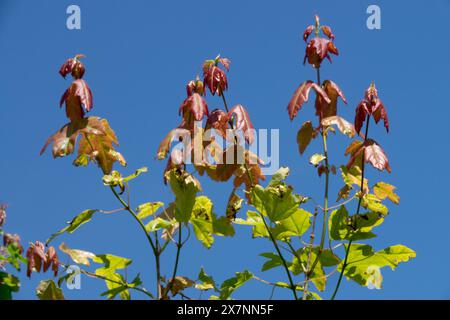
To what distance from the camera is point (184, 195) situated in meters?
2.22

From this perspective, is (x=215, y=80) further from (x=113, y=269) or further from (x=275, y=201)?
(x=113, y=269)

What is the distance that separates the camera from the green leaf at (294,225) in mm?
2321

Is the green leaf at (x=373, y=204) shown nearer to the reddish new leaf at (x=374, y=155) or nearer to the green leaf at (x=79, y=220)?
the reddish new leaf at (x=374, y=155)

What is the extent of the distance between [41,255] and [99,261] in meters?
0.19

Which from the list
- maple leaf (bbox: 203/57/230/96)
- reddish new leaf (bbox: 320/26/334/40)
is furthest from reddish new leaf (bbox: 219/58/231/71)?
reddish new leaf (bbox: 320/26/334/40)

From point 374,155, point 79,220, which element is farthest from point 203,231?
point 374,155

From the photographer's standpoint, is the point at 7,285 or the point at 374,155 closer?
the point at 7,285

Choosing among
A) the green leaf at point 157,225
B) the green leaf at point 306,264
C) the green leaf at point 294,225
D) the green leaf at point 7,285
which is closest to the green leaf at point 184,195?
the green leaf at point 157,225

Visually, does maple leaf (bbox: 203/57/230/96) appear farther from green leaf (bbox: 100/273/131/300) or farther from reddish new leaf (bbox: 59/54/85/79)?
green leaf (bbox: 100/273/131/300)

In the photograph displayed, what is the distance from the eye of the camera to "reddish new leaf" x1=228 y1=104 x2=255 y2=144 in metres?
2.26

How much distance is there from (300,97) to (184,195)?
52 cm

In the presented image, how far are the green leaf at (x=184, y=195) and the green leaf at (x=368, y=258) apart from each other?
0.58m

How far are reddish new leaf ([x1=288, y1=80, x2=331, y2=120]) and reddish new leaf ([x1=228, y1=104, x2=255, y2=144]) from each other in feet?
0.47
